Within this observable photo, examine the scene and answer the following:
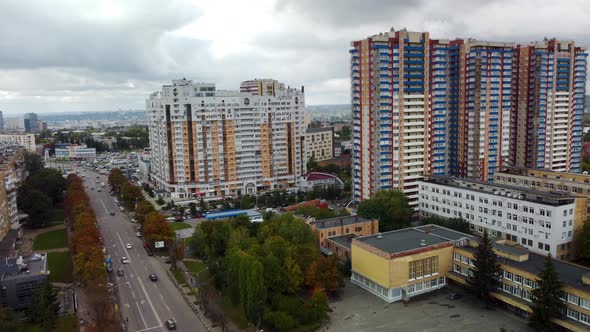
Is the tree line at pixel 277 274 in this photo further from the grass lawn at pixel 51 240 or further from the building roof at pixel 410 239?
the grass lawn at pixel 51 240

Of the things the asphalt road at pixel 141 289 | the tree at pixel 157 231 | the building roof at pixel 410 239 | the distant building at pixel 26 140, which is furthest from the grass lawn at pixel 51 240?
the distant building at pixel 26 140

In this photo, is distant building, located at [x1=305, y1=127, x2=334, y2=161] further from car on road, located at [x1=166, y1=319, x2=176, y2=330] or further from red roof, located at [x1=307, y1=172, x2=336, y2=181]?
car on road, located at [x1=166, y1=319, x2=176, y2=330]

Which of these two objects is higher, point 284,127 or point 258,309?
point 284,127

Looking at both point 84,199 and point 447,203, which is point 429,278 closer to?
point 447,203

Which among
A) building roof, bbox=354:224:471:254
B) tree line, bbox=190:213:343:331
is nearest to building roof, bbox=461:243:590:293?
building roof, bbox=354:224:471:254

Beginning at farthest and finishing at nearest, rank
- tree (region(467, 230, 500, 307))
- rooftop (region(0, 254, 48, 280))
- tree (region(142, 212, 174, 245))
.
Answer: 1. tree (region(142, 212, 174, 245))
2. rooftop (region(0, 254, 48, 280))
3. tree (region(467, 230, 500, 307))

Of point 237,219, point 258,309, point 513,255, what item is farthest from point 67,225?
point 513,255

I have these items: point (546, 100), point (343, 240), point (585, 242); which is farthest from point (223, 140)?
point (585, 242)
